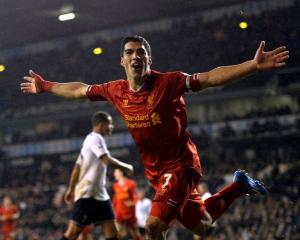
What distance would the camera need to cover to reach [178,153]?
5148 mm

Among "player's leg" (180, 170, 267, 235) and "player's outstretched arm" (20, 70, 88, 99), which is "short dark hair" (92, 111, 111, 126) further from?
"player's leg" (180, 170, 267, 235)

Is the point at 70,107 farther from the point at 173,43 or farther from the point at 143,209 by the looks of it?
the point at 143,209

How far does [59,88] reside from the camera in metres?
5.73

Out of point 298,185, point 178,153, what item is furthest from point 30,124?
point 178,153

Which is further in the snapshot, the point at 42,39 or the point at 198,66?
the point at 42,39

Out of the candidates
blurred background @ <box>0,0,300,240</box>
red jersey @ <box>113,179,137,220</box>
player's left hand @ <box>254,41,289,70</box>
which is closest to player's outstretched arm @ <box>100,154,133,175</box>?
player's left hand @ <box>254,41,289,70</box>

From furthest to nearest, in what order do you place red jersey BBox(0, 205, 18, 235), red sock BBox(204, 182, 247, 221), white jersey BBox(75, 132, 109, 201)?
1. red jersey BBox(0, 205, 18, 235)
2. white jersey BBox(75, 132, 109, 201)
3. red sock BBox(204, 182, 247, 221)

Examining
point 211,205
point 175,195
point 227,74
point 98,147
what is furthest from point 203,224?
point 98,147

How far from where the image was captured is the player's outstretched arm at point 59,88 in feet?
18.6

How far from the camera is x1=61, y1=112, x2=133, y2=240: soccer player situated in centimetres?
745

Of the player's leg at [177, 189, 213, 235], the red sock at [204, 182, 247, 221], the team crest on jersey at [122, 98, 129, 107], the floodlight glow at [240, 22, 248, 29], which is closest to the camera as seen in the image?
the team crest on jersey at [122, 98, 129, 107]

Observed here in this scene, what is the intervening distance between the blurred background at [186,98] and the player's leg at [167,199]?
30.1 ft

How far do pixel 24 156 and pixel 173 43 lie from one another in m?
7.56

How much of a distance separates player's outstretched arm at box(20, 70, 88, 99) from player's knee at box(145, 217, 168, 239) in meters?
1.44
